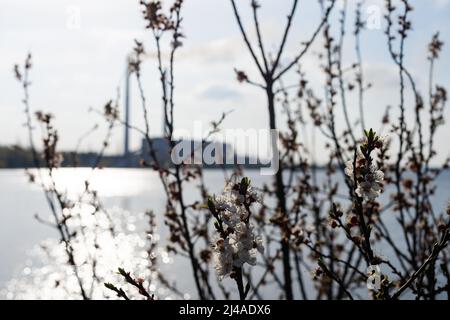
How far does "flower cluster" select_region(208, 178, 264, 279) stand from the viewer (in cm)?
184

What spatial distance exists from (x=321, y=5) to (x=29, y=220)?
49661mm

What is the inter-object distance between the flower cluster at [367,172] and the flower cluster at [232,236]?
0.48m

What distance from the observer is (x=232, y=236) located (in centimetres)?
188

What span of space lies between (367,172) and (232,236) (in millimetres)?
631

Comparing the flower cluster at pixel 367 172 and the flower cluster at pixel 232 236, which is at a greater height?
the flower cluster at pixel 367 172

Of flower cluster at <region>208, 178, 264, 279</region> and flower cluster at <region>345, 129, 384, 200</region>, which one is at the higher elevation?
flower cluster at <region>345, 129, 384, 200</region>

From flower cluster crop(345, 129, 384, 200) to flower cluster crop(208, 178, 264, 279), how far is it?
0.48 meters

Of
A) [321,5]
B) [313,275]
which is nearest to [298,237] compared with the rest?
[313,275]

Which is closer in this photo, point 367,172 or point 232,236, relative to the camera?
point 232,236

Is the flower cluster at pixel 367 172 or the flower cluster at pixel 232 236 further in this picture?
the flower cluster at pixel 367 172

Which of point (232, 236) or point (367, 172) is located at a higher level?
point (367, 172)

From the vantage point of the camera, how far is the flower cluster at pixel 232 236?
1.84 meters

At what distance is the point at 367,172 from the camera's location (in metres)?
2.04
